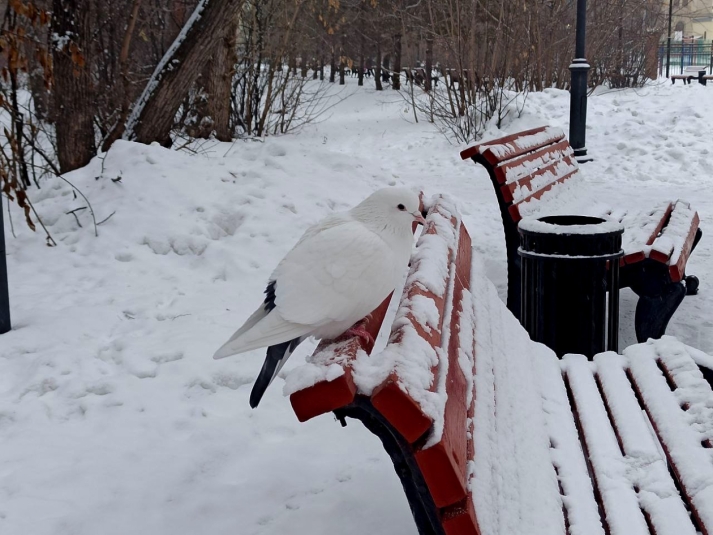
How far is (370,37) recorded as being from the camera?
1104 inches

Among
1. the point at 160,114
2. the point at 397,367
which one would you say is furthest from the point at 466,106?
the point at 397,367

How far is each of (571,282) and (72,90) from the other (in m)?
4.20

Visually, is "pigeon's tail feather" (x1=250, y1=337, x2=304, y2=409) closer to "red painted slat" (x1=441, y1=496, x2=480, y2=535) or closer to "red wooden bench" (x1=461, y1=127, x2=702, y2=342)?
"red painted slat" (x1=441, y1=496, x2=480, y2=535)

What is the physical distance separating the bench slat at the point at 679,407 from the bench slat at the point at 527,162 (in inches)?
65.4

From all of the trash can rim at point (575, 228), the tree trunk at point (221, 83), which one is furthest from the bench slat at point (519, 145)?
the tree trunk at point (221, 83)

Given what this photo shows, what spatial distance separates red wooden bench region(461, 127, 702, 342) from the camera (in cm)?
423

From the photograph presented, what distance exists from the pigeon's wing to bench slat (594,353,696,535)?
83 centimetres

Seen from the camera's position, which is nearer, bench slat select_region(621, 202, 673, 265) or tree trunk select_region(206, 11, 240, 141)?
bench slat select_region(621, 202, 673, 265)

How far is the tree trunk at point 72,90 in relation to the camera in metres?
5.95

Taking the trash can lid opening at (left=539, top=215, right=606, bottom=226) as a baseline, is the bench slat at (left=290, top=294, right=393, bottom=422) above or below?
above

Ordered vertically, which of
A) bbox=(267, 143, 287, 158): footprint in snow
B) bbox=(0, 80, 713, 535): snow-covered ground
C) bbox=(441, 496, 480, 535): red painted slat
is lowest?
bbox=(0, 80, 713, 535): snow-covered ground

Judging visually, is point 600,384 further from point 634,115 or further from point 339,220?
point 634,115

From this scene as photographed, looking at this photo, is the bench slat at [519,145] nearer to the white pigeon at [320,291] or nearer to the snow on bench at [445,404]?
the snow on bench at [445,404]

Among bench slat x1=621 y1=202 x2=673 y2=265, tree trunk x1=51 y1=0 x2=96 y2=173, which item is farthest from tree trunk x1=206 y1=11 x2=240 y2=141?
bench slat x1=621 y1=202 x2=673 y2=265
